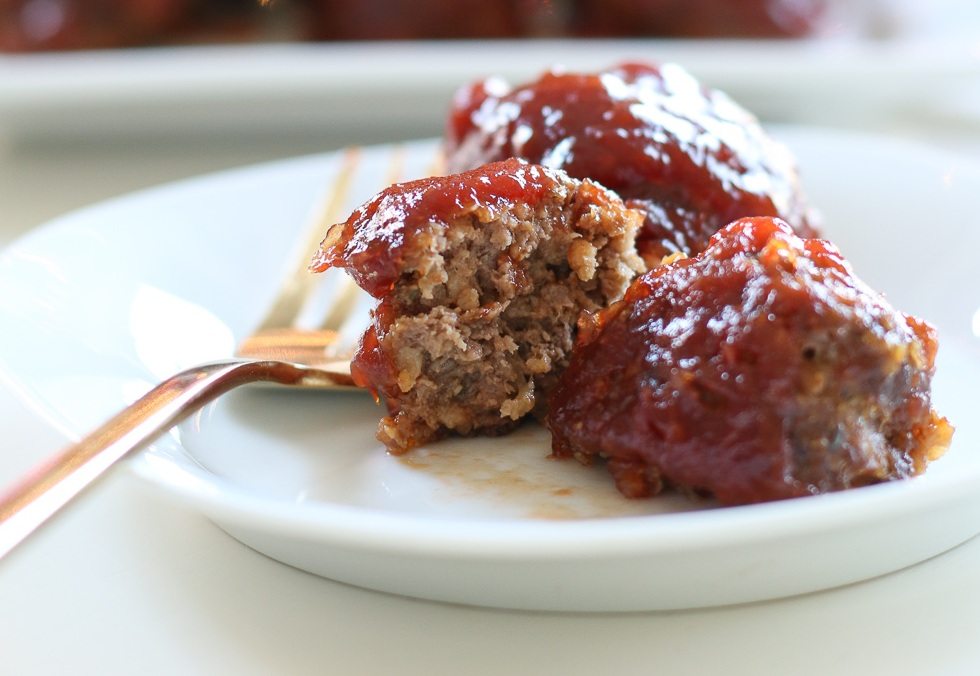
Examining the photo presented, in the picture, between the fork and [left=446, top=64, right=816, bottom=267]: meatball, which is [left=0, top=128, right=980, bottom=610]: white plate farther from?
[left=446, top=64, right=816, bottom=267]: meatball

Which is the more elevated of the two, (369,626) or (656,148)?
(656,148)

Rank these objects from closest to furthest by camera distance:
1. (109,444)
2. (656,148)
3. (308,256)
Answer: (109,444) < (656,148) < (308,256)

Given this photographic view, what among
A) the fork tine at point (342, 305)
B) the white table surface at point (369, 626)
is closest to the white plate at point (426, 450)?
the white table surface at point (369, 626)

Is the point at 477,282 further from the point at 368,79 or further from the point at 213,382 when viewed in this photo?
the point at 368,79

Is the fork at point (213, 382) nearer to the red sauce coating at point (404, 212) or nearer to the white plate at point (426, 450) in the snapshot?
the white plate at point (426, 450)

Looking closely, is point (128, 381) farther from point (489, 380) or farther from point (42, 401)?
point (489, 380)

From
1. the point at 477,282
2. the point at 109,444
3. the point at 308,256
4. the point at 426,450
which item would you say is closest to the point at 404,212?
the point at 477,282
